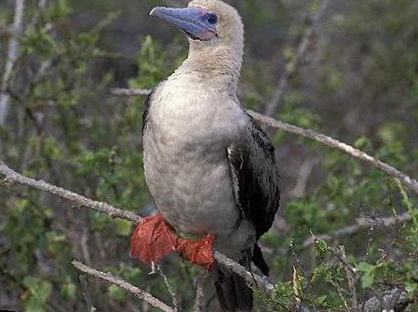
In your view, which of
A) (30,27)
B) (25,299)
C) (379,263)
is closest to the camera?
(379,263)

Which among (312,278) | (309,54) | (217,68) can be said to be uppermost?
(217,68)

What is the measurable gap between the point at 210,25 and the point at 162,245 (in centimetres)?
104

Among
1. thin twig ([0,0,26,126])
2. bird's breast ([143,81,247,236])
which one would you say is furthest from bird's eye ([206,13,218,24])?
thin twig ([0,0,26,126])

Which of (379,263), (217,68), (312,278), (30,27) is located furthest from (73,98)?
(379,263)

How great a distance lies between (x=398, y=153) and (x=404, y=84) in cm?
311

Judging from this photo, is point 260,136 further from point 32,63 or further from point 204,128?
point 32,63

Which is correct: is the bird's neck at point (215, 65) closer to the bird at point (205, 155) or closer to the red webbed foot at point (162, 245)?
the bird at point (205, 155)

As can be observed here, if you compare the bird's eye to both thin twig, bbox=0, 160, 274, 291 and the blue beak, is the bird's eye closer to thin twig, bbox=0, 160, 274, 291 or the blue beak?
the blue beak

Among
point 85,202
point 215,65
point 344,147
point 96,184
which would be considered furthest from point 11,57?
point 344,147

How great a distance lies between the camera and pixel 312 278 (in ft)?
12.0

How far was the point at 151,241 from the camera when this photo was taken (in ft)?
15.0

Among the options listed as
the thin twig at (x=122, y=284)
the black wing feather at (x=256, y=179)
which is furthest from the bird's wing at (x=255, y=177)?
the thin twig at (x=122, y=284)

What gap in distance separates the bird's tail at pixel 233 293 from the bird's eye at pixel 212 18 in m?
1.26

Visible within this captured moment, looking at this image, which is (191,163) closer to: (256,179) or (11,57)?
(256,179)
